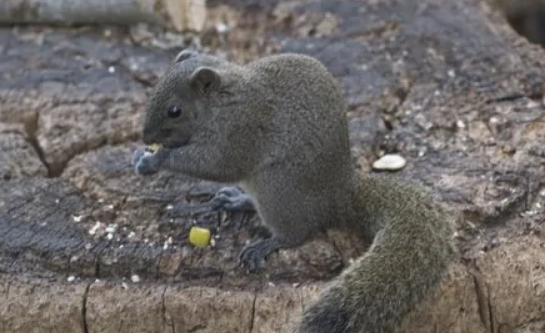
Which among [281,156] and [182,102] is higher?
[182,102]

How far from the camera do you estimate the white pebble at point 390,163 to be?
12.0ft

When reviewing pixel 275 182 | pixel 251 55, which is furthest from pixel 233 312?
pixel 251 55

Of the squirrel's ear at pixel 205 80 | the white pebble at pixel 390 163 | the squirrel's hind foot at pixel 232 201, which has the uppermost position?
the squirrel's ear at pixel 205 80

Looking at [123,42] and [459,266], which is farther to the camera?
[123,42]

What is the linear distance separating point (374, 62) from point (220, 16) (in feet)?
2.38

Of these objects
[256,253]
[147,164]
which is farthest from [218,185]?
[256,253]

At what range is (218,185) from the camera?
3715 millimetres

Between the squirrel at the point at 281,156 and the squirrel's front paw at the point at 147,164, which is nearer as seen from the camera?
the squirrel at the point at 281,156

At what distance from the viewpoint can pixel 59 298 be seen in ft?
10.5

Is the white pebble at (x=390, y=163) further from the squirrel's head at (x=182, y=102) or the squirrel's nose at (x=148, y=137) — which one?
the squirrel's nose at (x=148, y=137)

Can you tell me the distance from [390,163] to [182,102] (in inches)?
27.3

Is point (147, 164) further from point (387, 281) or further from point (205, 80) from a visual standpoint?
point (387, 281)

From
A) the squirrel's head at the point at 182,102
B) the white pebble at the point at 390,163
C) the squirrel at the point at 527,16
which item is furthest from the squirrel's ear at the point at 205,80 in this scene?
the squirrel at the point at 527,16

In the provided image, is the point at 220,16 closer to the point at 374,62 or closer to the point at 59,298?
the point at 374,62
